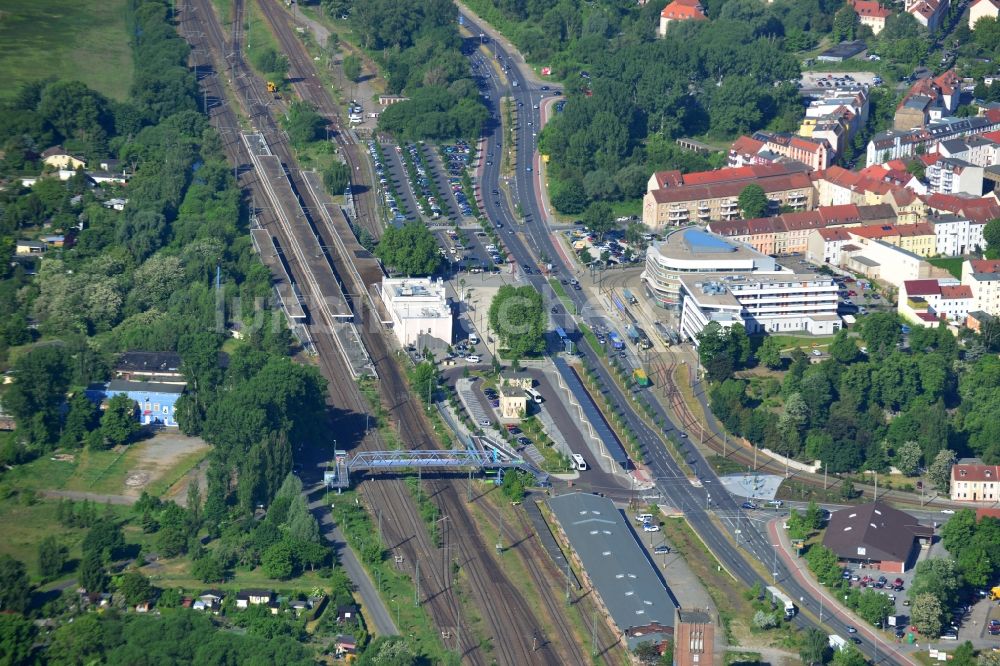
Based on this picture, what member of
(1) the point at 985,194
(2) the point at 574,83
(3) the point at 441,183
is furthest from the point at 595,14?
(1) the point at 985,194

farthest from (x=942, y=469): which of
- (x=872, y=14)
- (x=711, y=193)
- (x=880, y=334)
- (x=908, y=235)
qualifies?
(x=872, y=14)

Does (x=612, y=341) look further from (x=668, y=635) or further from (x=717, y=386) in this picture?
(x=668, y=635)

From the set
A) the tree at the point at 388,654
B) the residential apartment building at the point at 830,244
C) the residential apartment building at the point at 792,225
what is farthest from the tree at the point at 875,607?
the residential apartment building at the point at 830,244

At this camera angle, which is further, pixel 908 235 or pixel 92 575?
pixel 908 235

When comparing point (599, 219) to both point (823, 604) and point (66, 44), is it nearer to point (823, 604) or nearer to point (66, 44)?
point (823, 604)

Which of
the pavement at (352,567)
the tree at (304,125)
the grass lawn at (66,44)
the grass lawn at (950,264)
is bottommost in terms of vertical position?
the grass lawn at (66,44)

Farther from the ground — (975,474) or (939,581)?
(939,581)

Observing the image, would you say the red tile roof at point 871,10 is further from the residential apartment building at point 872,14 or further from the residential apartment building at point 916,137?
the residential apartment building at point 916,137

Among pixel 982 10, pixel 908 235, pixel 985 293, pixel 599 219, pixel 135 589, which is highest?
pixel 982 10
